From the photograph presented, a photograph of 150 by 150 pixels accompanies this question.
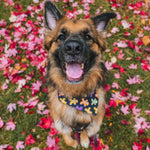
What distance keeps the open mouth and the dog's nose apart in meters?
0.34

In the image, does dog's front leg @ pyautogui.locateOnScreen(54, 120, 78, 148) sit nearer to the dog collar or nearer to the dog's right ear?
the dog collar

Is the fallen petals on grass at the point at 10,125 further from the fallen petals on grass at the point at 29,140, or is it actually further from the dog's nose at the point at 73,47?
the dog's nose at the point at 73,47

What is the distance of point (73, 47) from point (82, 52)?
19 cm

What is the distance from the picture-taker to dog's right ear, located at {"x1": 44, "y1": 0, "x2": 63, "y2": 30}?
101 inches

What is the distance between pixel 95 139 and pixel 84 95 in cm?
142

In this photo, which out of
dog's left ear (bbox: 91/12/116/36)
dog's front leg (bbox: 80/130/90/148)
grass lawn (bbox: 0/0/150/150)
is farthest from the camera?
grass lawn (bbox: 0/0/150/150)

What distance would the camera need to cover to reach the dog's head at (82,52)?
8.15 ft

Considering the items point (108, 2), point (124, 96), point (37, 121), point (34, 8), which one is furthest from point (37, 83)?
point (108, 2)

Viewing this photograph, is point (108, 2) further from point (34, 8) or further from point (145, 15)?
point (34, 8)

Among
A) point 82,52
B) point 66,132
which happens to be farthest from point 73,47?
point 66,132

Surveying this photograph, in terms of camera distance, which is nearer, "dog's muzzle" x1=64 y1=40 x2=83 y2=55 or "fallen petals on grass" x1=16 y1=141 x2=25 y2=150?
"dog's muzzle" x1=64 y1=40 x2=83 y2=55

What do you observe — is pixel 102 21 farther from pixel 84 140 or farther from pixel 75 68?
pixel 84 140

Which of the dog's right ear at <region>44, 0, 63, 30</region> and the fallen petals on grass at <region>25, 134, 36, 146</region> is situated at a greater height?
the dog's right ear at <region>44, 0, 63, 30</region>

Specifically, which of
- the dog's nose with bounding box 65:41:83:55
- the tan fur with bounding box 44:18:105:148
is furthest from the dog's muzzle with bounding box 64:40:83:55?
the tan fur with bounding box 44:18:105:148
